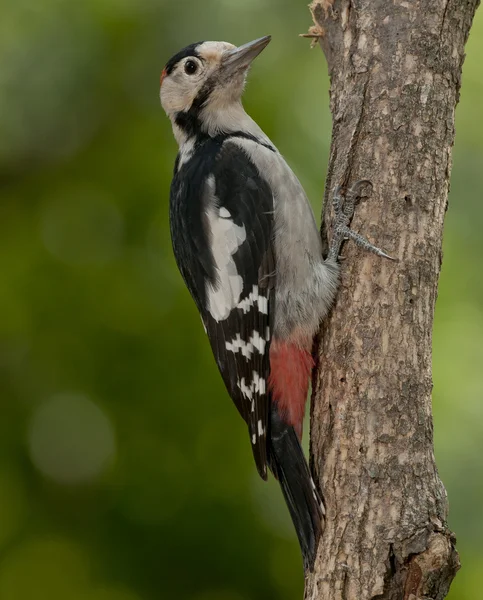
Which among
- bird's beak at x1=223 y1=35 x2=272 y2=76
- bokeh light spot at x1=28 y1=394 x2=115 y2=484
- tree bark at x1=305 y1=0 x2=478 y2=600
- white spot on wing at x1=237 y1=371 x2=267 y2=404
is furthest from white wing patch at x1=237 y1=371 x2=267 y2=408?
bokeh light spot at x1=28 y1=394 x2=115 y2=484

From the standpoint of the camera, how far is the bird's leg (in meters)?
2.92

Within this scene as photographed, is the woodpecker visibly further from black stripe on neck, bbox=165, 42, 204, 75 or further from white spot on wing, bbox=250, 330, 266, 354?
black stripe on neck, bbox=165, 42, 204, 75

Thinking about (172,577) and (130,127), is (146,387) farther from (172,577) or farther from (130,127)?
(130,127)

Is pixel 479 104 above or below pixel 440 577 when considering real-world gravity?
above

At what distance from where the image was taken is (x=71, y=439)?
4809 mm

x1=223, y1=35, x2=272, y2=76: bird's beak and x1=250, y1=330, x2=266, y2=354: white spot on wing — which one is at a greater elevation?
x1=223, y1=35, x2=272, y2=76: bird's beak

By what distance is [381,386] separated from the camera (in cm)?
269

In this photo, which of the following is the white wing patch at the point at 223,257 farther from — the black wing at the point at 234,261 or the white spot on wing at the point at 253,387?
the white spot on wing at the point at 253,387

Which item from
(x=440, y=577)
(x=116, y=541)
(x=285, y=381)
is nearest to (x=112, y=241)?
(x=116, y=541)

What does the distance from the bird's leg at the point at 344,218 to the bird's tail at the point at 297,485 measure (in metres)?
0.64

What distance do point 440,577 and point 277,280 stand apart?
1.27 m

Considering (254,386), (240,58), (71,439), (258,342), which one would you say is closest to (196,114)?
(240,58)

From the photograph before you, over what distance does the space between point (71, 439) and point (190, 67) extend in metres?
2.24

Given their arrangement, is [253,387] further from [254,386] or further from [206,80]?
[206,80]
